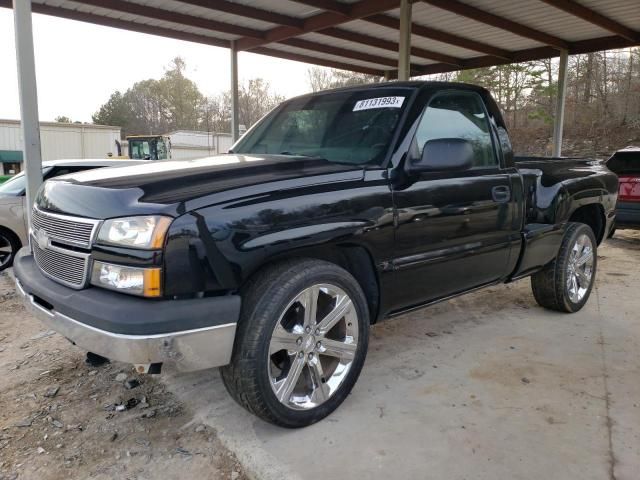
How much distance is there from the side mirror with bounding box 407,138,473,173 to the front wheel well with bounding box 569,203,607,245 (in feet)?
7.62

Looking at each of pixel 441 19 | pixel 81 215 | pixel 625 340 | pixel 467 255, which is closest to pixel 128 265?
pixel 81 215

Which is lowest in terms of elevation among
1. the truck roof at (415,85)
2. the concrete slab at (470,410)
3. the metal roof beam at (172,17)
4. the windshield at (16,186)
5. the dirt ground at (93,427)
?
the dirt ground at (93,427)

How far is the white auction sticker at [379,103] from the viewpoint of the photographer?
319 cm

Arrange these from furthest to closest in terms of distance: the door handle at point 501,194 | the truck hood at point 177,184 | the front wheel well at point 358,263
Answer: the door handle at point 501,194 → the front wheel well at point 358,263 → the truck hood at point 177,184

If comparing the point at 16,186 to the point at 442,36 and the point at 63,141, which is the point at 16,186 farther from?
the point at 63,141

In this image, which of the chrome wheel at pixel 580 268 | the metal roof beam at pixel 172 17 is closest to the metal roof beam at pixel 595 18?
the chrome wheel at pixel 580 268

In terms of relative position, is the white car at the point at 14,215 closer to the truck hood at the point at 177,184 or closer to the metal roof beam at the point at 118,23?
the truck hood at the point at 177,184

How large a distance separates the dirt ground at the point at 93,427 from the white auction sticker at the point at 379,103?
2.17 metres

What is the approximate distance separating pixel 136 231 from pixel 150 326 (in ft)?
1.34

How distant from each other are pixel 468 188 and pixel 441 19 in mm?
8501

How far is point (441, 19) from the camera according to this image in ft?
34.4

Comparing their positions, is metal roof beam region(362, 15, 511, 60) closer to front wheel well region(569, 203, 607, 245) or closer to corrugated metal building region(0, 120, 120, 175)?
front wheel well region(569, 203, 607, 245)

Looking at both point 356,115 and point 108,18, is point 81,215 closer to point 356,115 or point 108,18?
point 356,115

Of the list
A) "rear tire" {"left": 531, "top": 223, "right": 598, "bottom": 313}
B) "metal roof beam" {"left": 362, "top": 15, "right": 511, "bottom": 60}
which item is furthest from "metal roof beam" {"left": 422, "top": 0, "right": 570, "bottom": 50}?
"rear tire" {"left": 531, "top": 223, "right": 598, "bottom": 313}
